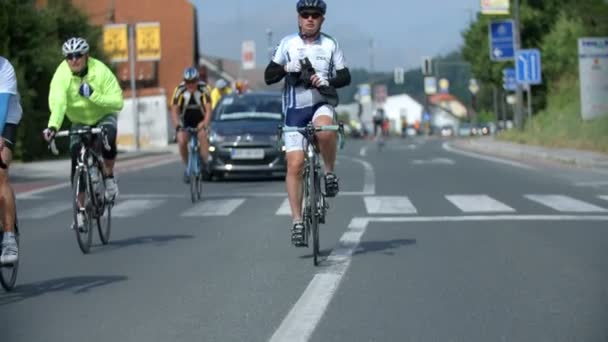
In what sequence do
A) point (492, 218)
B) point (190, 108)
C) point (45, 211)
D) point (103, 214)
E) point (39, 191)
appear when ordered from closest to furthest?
1. point (103, 214)
2. point (492, 218)
3. point (45, 211)
4. point (190, 108)
5. point (39, 191)

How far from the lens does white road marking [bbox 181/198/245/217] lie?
1447cm

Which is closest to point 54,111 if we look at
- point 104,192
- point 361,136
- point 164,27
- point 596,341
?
point 104,192

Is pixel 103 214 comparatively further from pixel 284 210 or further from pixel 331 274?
pixel 284 210

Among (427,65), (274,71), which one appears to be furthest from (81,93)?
(427,65)

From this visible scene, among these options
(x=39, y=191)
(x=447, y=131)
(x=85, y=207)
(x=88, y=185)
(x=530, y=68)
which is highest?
(x=530, y=68)

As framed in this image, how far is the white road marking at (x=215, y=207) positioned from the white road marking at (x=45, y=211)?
1.72 meters

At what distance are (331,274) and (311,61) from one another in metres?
1.70

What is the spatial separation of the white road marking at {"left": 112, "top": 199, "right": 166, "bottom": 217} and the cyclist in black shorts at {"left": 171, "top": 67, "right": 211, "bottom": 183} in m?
0.84

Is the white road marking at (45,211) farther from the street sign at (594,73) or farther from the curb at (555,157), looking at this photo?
the street sign at (594,73)

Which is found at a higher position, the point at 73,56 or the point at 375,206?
the point at 73,56

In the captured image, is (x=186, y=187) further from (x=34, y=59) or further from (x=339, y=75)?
(x=34, y=59)

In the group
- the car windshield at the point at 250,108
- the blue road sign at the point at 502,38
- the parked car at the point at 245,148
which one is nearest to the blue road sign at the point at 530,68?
the blue road sign at the point at 502,38

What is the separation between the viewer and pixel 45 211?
1553 cm

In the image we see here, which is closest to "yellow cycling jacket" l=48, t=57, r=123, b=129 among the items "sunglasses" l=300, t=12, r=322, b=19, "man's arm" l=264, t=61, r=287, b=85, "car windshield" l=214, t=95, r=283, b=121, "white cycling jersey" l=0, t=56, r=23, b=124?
"man's arm" l=264, t=61, r=287, b=85
